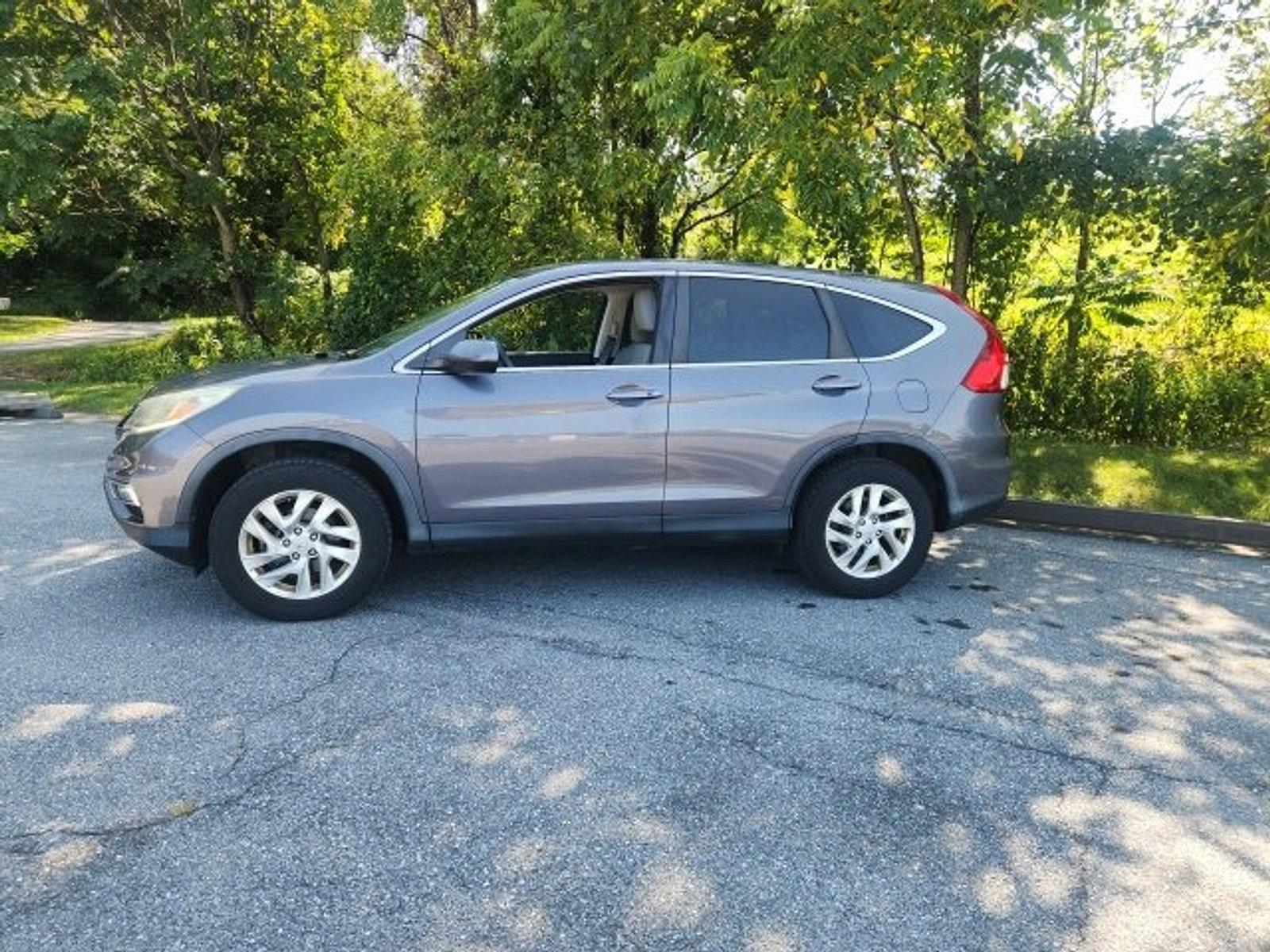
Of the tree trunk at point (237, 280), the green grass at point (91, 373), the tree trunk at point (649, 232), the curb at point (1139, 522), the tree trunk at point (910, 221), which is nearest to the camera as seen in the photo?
the curb at point (1139, 522)

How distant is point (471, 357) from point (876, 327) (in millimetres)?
2074

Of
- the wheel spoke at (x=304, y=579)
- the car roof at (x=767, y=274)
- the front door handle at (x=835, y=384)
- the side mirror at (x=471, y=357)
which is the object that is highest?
the car roof at (x=767, y=274)

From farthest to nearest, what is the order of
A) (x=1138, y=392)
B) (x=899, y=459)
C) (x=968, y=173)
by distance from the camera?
(x=1138, y=392) → (x=968, y=173) → (x=899, y=459)

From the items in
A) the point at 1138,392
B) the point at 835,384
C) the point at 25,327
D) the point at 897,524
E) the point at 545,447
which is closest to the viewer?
the point at 545,447

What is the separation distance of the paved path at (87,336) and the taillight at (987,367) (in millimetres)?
18267

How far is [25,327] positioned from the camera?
76.9ft

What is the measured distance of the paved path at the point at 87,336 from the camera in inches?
736

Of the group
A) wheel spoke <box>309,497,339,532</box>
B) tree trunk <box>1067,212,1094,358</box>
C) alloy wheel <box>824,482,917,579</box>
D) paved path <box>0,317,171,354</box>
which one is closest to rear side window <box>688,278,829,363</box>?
alloy wheel <box>824,482,917,579</box>

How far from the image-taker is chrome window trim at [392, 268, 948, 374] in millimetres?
4473

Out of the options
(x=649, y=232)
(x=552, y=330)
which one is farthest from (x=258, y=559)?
(x=649, y=232)

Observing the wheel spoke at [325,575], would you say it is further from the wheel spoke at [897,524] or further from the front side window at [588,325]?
the wheel spoke at [897,524]

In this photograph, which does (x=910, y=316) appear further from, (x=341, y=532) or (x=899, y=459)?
(x=341, y=532)

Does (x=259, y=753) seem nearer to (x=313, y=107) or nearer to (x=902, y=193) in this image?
(x=902, y=193)

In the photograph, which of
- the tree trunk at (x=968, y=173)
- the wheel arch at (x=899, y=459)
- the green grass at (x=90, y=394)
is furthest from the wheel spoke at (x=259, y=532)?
the green grass at (x=90, y=394)
